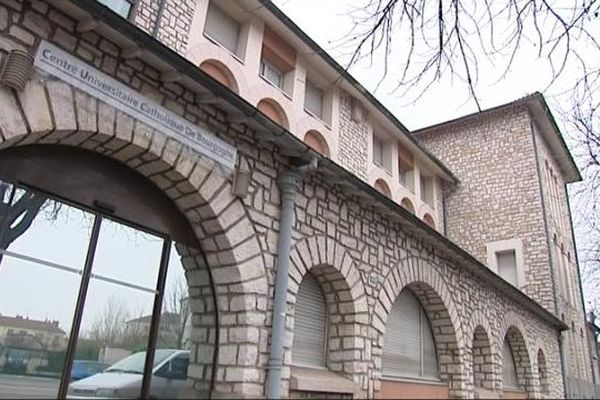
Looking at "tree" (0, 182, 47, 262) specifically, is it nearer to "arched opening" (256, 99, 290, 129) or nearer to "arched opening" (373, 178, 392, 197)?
"arched opening" (256, 99, 290, 129)

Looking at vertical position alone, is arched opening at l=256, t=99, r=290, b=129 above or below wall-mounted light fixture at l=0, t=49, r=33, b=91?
above

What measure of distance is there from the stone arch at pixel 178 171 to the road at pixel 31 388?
1.18m

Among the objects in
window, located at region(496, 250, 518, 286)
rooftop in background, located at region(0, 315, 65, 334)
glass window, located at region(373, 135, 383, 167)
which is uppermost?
glass window, located at region(373, 135, 383, 167)

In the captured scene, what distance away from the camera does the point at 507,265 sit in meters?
15.0

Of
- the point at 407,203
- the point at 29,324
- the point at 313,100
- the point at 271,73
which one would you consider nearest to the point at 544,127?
the point at 407,203

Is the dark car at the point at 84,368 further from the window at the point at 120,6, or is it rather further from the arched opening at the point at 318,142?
the arched opening at the point at 318,142

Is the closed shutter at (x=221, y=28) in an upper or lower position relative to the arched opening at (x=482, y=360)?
upper

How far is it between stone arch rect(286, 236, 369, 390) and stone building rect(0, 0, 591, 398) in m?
0.02

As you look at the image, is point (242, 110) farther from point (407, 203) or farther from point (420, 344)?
point (407, 203)

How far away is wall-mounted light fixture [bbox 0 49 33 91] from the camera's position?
3.08m

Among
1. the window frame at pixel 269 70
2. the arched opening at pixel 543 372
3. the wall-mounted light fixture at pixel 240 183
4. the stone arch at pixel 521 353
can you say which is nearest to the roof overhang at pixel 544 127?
the arched opening at pixel 543 372

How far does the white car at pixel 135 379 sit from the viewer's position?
3.81 m

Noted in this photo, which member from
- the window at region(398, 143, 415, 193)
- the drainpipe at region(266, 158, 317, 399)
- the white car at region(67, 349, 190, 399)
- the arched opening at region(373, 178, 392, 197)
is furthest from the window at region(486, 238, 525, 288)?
the white car at region(67, 349, 190, 399)

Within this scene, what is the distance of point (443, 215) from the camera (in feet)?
51.3
